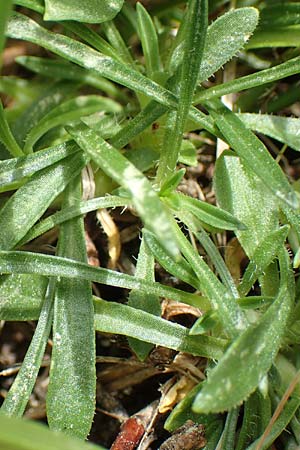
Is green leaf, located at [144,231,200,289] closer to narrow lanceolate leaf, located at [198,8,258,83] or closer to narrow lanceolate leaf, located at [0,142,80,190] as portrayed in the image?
narrow lanceolate leaf, located at [0,142,80,190]

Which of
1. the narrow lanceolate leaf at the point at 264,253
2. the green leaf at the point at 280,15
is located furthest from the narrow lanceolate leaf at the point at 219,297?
the green leaf at the point at 280,15

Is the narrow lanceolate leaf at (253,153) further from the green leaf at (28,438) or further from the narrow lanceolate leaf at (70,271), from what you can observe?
the green leaf at (28,438)

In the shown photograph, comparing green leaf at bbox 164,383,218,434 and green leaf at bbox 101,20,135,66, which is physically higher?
green leaf at bbox 101,20,135,66

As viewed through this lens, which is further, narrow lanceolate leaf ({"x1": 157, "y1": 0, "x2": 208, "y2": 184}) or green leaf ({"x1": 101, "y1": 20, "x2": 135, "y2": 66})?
green leaf ({"x1": 101, "y1": 20, "x2": 135, "y2": 66})

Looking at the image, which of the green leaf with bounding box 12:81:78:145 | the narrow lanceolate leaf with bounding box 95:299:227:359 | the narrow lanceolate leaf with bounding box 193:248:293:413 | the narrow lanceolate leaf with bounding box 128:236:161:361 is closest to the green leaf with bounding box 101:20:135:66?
the green leaf with bounding box 12:81:78:145

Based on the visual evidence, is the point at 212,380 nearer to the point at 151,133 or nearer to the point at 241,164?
the point at 241,164

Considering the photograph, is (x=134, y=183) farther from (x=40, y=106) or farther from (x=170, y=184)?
(x=40, y=106)
